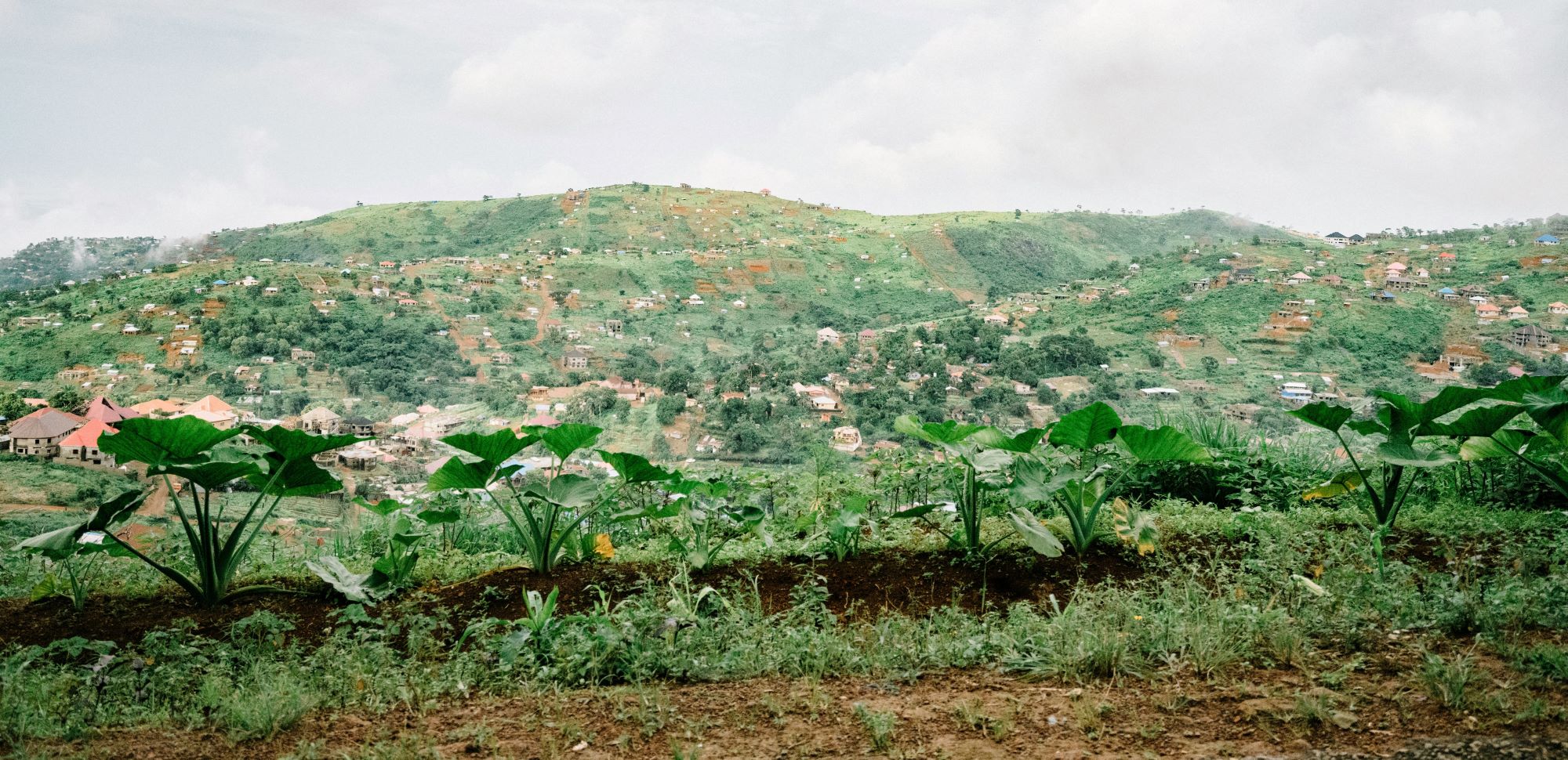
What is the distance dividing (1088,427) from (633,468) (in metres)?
1.65

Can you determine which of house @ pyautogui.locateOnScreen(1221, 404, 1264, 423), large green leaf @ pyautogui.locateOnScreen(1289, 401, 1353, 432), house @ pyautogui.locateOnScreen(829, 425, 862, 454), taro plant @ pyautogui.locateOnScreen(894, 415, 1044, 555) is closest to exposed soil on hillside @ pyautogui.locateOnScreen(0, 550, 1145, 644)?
taro plant @ pyautogui.locateOnScreen(894, 415, 1044, 555)

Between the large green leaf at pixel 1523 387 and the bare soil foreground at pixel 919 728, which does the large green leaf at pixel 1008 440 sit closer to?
the bare soil foreground at pixel 919 728

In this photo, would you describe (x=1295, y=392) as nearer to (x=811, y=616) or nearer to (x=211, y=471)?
(x=811, y=616)

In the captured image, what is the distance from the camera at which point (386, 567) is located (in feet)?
9.33

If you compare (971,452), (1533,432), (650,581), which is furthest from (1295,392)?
(650,581)

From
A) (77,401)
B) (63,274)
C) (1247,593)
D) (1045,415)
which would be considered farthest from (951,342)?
(63,274)

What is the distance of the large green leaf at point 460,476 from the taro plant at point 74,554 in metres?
0.85

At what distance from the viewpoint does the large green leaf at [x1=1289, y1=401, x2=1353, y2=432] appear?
2.98 meters

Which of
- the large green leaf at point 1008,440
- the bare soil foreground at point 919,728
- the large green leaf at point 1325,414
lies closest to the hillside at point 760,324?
the large green leaf at point 1325,414

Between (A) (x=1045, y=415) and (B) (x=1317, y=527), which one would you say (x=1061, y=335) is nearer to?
(A) (x=1045, y=415)

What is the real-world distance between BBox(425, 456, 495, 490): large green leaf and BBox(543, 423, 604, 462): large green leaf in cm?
23

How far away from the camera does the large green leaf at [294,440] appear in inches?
99.3

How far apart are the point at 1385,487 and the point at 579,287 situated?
1366cm

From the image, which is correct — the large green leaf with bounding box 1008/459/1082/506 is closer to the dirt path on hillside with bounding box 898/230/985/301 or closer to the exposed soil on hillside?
the exposed soil on hillside
